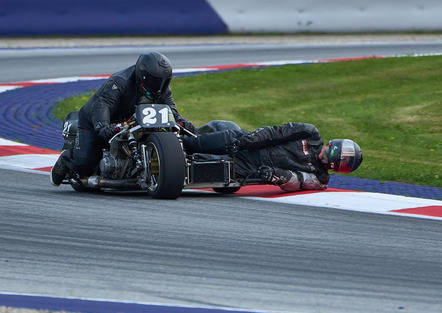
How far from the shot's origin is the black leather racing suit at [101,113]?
8086 millimetres

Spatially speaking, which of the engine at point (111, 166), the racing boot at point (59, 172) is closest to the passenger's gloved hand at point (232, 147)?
the engine at point (111, 166)

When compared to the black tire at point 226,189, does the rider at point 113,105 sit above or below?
above

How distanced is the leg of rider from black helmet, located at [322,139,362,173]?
810 millimetres

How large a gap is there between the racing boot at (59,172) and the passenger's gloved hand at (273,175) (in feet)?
5.97

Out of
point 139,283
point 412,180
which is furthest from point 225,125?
point 139,283

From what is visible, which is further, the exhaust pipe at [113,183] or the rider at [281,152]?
the rider at [281,152]

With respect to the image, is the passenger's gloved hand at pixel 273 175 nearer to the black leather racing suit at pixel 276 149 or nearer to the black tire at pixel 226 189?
the black leather racing suit at pixel 276 149

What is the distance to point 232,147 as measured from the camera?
26.8 ft

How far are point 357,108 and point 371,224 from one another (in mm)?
8033

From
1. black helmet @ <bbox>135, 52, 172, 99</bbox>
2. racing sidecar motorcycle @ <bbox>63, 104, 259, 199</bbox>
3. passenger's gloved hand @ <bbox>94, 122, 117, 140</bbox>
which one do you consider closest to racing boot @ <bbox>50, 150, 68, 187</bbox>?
racing sidecar motorcycle @ <bbox>63, 104, 259, 199</bbox>

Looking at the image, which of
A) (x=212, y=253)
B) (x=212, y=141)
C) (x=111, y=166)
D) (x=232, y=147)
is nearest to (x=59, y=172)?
(x=111, y=166)

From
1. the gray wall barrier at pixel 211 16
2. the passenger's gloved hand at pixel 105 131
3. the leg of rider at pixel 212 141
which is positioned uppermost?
the gray wall barrier at pixel 211 16

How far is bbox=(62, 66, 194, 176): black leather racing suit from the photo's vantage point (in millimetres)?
8086

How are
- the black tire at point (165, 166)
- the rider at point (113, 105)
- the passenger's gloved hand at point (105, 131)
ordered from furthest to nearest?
1. the rider at point (113, 105)
2. the passenger's gloved hand at point (105, 131)
3. the black tire at point (165, 166)
